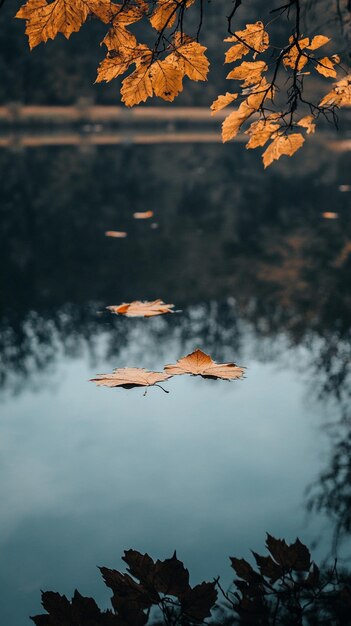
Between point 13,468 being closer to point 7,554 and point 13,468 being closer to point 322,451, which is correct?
point 7,554

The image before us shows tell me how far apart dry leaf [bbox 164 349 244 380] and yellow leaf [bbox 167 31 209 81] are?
72.0 inches

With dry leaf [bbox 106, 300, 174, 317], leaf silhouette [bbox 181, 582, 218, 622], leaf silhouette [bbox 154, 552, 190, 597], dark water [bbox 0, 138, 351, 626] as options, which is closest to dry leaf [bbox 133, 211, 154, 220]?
dark water [bbox 0, 138, 351, 626]

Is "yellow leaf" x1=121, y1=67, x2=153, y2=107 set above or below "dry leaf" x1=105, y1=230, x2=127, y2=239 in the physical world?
below

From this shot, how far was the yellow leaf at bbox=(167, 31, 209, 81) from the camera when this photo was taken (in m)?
2.33

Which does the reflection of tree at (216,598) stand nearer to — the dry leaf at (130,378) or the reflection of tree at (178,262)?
the dry leaf at (130,378)

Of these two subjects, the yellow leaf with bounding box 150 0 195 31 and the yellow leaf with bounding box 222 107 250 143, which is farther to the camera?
the yellow leaf with bounding box 222 107 250 143

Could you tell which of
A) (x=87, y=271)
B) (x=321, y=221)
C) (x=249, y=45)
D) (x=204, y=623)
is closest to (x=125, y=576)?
(x=204, y=623)

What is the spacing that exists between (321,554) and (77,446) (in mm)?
1149

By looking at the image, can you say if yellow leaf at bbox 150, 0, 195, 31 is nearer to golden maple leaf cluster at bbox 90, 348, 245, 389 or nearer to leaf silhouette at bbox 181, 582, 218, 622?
leaf silhouette at bbox 181, 582, 218, 622

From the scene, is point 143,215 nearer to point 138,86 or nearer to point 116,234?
point 116,234

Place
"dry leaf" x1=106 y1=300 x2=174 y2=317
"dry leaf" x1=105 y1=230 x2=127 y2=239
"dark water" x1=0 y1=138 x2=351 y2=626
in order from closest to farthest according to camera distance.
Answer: "dark water" x1=0 y1=138 x2=351 y2=626
"dry leaf" x1=106 y1=300 x2=174 y2=317
"dry leaf" x1=105 y1=230 x2=127 y2=239

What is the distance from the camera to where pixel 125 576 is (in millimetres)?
2266

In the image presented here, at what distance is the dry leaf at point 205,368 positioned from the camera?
3941 mm

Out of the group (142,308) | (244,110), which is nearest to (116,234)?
(142,308)
